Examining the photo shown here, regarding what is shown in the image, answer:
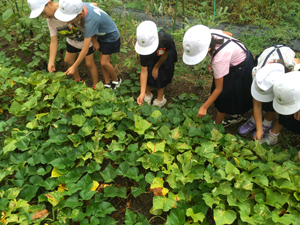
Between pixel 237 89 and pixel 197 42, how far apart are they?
0.76 metres

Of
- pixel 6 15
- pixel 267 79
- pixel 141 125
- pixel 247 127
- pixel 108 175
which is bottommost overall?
pixel 247 127

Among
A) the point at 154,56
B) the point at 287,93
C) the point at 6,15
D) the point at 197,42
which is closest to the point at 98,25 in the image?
the point at 154,56

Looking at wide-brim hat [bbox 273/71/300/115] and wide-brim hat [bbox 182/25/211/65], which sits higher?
wide-brim hat [bbox 182/25/211/65]

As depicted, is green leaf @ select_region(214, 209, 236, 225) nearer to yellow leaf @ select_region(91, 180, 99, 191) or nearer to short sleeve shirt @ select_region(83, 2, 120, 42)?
yellow leaf @ select_region(91, 180, 99, 191)

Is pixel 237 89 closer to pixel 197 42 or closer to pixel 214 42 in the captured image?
pixel 214 42

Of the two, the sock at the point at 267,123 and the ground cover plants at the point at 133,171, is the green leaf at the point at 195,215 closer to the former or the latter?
the ground cover plants at the point at 133,171

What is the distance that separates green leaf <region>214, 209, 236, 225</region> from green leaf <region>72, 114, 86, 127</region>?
1.35 meters

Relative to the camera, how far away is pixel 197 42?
1840mm

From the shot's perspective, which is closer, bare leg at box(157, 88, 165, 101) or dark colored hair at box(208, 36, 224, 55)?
dark colored hair at box(208, 36, 224, 55)

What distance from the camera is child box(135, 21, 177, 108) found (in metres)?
2.16

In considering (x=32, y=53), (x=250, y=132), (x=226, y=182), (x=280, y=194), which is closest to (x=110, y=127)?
(x=226, y=182)

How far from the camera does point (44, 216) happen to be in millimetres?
1574

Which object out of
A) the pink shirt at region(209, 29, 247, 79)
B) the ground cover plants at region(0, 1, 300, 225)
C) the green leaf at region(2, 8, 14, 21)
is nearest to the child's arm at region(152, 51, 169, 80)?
the ground cover plants at region(0, 1, 300, 225)

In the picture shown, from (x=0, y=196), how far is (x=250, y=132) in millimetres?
A: 2558
